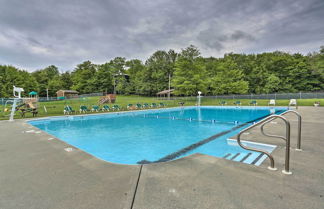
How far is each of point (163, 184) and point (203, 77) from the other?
29.6 m

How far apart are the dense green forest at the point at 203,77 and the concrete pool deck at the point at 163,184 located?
2456 cm

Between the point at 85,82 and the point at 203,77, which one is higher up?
the point at 85,82

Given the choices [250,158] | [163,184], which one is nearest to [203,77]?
[250,158]

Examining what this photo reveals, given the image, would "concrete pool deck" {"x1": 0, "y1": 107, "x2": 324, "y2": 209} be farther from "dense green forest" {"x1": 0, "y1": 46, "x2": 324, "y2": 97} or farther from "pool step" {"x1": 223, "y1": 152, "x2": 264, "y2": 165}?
"dense green forest" {"x1": 0, "y1": 46, "x2": 324, "y2": 97}

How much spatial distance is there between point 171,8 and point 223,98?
67.9 feet

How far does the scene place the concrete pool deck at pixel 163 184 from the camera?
5.60 feet

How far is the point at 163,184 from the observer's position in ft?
6.84

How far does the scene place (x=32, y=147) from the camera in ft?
13.4

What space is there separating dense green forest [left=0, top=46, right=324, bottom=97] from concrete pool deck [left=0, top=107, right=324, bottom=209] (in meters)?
24.6

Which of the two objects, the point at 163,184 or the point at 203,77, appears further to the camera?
the point at 203,77

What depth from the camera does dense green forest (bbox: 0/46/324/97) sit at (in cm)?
2895

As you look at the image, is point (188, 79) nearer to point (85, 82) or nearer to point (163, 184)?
point (163, 184)

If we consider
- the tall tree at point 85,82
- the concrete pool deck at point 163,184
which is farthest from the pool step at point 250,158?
the tall tree at point 85,82

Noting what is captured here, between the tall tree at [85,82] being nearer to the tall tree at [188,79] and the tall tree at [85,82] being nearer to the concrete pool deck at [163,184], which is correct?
the tall tree at [188,79]
